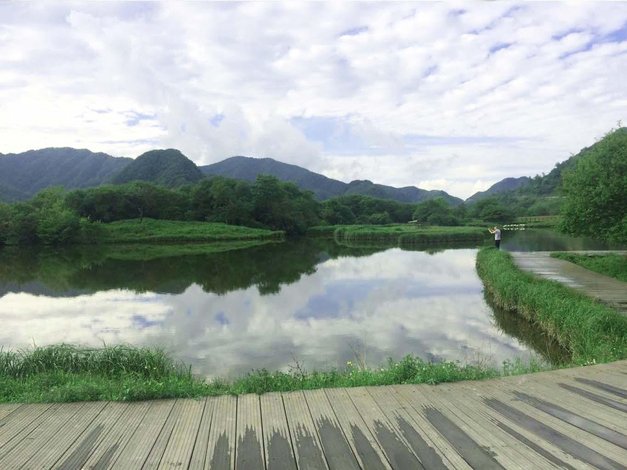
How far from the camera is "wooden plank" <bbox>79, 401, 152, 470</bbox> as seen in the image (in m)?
2.95

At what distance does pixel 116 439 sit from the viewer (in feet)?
10.7

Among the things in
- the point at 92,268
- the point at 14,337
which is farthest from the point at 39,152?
the point at 14,337

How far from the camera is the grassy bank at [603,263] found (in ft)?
51.0

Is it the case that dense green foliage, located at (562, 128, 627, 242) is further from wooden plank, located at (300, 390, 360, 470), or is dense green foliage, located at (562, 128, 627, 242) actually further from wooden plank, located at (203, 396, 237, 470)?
wooden plank, located at (203, 396, 237, 470)

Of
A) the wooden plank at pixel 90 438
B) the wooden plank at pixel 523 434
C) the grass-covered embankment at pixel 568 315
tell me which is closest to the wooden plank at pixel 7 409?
the wooden plank at pixel 90 438

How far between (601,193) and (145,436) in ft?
50.6

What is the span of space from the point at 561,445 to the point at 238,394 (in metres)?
2.69

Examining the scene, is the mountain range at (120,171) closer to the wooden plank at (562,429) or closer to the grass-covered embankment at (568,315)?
the grass-covered embankment at (568,315)

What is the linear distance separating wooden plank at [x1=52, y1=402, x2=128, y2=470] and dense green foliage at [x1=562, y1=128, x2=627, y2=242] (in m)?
14.7

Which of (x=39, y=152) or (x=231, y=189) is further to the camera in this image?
(x=39, y=152)

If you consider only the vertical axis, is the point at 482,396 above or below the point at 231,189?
below

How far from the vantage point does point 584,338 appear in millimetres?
7988

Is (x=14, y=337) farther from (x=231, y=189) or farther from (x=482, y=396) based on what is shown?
(x=231, y=189)

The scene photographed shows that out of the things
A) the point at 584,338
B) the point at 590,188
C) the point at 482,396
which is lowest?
the point at 584,338
